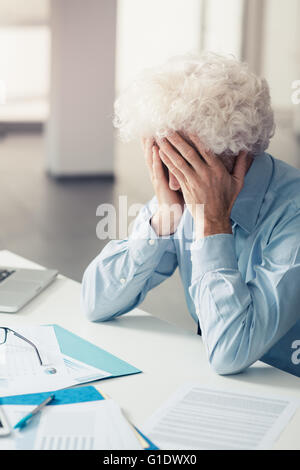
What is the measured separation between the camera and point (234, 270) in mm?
1543

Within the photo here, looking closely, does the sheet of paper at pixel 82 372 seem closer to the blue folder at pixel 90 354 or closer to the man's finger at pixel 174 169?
the blue folder at pixel 90 354

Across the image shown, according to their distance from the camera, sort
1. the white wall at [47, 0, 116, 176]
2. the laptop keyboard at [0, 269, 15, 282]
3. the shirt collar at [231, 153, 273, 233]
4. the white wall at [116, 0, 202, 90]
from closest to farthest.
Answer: the shirt collar at [231, 153, 273, 233]
the laptop keyboard at [0, 269, 15, 282]
the white wall at [47, 0, 116, 176]
the white wall at [116, 0, 202, 90]

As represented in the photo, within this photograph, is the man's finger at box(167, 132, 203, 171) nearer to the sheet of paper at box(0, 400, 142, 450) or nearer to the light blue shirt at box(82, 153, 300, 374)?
the light blue shirt at box(82, 153, 300, 374)

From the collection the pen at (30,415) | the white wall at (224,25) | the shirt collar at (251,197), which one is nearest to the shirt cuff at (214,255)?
the shirt collar at (251,197)

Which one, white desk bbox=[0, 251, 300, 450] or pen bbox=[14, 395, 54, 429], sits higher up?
pen bbox=[14, 395, 54, 429]

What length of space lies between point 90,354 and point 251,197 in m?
0.55

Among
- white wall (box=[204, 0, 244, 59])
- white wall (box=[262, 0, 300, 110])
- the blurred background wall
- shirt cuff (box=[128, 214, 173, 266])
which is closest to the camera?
shirt cuff (box=[128, 214, 173, 266])

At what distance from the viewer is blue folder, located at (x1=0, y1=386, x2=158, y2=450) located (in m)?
1.29

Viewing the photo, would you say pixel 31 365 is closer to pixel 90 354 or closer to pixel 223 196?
pixel 90 354

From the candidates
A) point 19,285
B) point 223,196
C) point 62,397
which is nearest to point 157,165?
point 223,196

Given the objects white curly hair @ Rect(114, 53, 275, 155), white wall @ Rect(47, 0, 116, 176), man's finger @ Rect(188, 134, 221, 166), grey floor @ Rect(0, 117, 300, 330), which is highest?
white curly hair @ Rect(114, 53, 275, 155)

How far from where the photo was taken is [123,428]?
3.95 ft

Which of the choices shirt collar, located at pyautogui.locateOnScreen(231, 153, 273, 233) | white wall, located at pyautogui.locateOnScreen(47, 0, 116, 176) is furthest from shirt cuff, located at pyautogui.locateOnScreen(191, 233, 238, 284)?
white wall, located at pyautogui.locateOnScreen(47, 0, 116, 176)

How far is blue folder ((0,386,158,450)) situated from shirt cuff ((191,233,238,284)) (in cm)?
38
